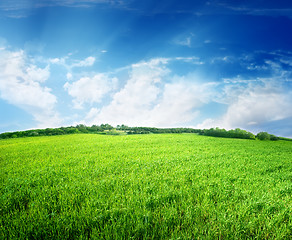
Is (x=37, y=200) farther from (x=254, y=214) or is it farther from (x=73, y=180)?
(x=254, y=214)

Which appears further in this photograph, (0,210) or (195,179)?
(195,179)

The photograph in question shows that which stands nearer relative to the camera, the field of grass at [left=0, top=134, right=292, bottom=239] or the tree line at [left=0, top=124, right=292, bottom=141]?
the field of grass at [left=0, top=134, right=292, bottom=239]

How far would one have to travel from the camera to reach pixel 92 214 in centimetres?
276

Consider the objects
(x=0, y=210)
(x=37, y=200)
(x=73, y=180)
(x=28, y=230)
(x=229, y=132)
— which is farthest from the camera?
(x=229, y=132)

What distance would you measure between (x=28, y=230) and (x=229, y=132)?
43891 mm

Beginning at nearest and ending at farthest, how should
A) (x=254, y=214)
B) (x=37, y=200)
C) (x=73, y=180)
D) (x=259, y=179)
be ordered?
(x=254, y=214) → (x=37, y=200) → (x=73, y=180) → (x=259, y=179)

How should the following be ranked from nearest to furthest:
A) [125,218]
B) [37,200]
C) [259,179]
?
1. [125,218]
2. [37,200]
3. [259,179]

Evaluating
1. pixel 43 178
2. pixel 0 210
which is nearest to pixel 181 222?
pixel 0 210

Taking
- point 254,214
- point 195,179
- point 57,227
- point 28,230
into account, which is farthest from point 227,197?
point 28,230

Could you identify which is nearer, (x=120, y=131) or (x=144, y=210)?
(x=144, y=210)

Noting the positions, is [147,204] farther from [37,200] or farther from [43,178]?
[43,178]

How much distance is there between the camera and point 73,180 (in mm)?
4543

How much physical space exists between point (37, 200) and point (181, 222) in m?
3.47

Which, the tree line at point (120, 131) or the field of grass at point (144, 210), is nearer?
the field of grass at point (144, 210)
